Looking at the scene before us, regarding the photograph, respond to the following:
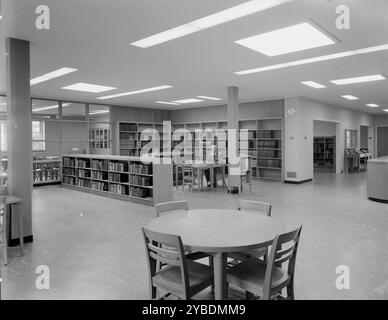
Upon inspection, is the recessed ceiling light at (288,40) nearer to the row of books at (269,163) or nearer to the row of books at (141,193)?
the row of books at (141,193)

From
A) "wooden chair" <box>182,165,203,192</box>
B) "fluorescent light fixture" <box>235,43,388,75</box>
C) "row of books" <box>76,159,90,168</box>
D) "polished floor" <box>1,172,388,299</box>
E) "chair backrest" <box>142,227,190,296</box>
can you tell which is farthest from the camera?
"row of books" <box>76,159,90,168</box>

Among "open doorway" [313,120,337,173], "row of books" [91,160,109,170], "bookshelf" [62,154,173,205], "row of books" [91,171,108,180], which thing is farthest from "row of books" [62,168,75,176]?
"open doorway" [313,120,337,173]

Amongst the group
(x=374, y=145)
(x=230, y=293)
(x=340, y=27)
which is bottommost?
(x=230, y=293)

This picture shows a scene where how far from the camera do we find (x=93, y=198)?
27.5ft

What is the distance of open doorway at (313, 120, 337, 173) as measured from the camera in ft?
49.1

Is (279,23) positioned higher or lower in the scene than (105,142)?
higher

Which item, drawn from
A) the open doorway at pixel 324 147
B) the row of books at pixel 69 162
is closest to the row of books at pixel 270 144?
the open doorway at pixel 324 147

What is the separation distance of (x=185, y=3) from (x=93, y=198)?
20.5ft

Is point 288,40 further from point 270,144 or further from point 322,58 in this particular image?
point 270,144

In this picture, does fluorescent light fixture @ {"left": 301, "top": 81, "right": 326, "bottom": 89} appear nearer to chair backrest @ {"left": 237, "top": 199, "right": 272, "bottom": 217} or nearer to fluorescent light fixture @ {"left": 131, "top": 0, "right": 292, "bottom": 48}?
fluorescent light fixture @ {"left": 131, "top": 0, "right": 292, "bottom": 48}

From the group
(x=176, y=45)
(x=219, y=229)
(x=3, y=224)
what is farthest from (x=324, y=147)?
(x=3, y=224)

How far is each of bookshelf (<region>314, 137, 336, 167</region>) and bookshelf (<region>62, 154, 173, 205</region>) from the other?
1066 cm
